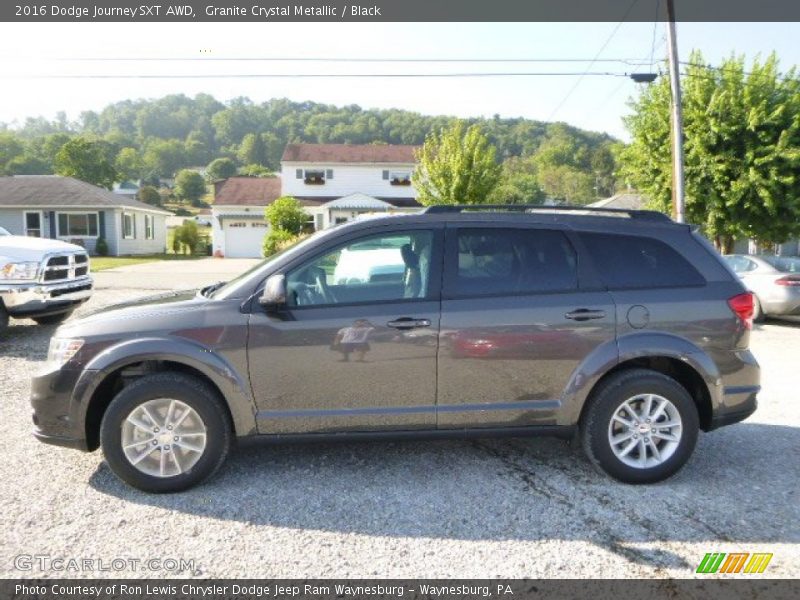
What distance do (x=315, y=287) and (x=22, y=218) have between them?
3308 cm

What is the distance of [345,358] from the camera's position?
3746 millimetres

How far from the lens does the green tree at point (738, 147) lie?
15.0 m

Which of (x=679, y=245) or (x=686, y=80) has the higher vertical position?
(x=686, y=80)

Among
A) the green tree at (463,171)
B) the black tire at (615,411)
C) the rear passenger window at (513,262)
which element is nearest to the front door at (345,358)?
the rear passenger window at (513,262)

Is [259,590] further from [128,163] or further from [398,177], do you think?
[128,163]

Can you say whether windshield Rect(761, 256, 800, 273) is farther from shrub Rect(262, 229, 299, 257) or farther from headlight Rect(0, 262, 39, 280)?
shrub Rect(262, 229, 299, 257)

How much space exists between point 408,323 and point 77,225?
3294 centimetres

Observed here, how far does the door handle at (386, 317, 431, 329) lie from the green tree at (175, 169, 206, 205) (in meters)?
99.3

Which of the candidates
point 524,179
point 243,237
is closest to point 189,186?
point 524,179

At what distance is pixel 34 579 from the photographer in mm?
2859

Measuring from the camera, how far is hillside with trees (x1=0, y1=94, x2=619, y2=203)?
71500 mm

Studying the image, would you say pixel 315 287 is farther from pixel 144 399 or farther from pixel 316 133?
pixel 316 133

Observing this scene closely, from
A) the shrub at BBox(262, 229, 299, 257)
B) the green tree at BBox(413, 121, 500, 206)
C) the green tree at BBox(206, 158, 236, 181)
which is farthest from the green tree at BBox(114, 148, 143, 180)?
the green tree at BBox(413, 121, 500, 206)

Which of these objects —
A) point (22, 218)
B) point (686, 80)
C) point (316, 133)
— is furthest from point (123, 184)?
point (686, 80)
